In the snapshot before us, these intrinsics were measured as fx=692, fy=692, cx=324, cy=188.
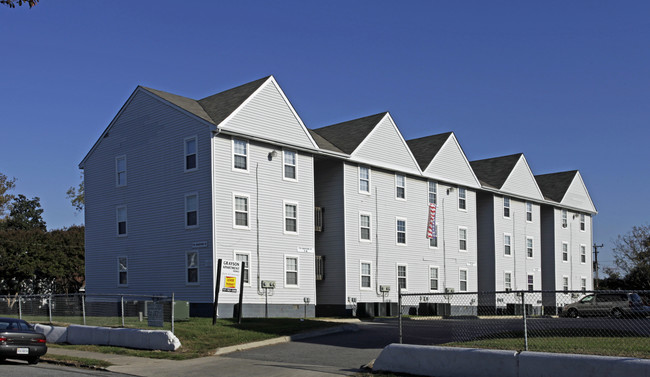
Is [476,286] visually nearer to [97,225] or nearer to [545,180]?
[545,180]

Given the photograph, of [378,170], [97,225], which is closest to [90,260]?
[97,225]

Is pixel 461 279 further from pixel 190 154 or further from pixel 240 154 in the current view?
pixel 190 154

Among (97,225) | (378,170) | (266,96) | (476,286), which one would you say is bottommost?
(476,286)

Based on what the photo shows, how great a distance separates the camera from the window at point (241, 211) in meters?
32.2

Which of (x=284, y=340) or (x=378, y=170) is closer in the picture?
(x=284, y=340)

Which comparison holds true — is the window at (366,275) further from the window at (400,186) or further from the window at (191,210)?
the window at (191,210)

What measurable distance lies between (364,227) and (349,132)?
19.1 feet

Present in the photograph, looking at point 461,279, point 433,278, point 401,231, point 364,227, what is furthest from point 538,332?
point 461,279

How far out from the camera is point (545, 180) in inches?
2398

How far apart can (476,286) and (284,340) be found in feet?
91.5

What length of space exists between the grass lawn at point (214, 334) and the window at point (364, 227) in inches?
510

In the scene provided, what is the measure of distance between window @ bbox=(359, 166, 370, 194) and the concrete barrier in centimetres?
2337

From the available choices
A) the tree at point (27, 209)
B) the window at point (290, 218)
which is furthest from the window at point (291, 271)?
the tree at point (27, 209)

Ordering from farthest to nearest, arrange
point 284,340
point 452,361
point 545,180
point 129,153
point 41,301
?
1. point 545,180
2. point 129,153
3. point 41,301
4. point 284,340
5. point 452,361
